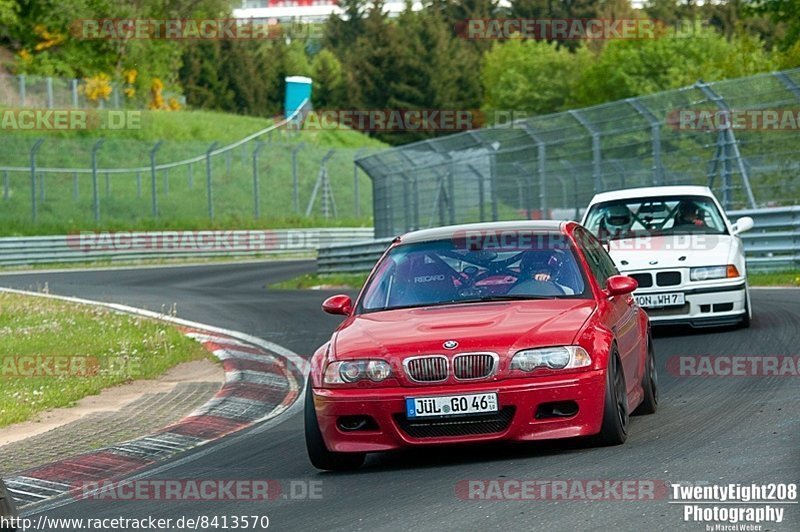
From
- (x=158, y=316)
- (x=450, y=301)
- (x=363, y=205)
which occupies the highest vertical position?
(x=450, y=301)

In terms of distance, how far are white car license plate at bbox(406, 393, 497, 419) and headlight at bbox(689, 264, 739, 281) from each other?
22.2ft

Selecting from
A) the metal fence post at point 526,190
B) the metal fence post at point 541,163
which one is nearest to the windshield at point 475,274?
the metal fence post at point 541,163

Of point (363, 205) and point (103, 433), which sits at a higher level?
point (103, 433)

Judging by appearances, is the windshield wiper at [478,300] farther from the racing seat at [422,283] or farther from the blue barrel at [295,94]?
the blue barrel at [295,94]

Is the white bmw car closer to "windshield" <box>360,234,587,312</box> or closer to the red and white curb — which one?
the red and white curb

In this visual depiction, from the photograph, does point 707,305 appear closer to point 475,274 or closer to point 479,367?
point 475,274

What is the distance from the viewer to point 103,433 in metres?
10.3

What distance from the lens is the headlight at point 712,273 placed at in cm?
1388

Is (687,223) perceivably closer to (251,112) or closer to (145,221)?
(145,221)

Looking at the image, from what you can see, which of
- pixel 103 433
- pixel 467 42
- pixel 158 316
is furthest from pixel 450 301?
pixel 467 42

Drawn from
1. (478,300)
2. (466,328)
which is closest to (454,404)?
(466,328)

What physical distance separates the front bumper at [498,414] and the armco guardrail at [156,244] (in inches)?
1375

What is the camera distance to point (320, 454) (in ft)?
26.0

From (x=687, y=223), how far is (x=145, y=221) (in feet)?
117
